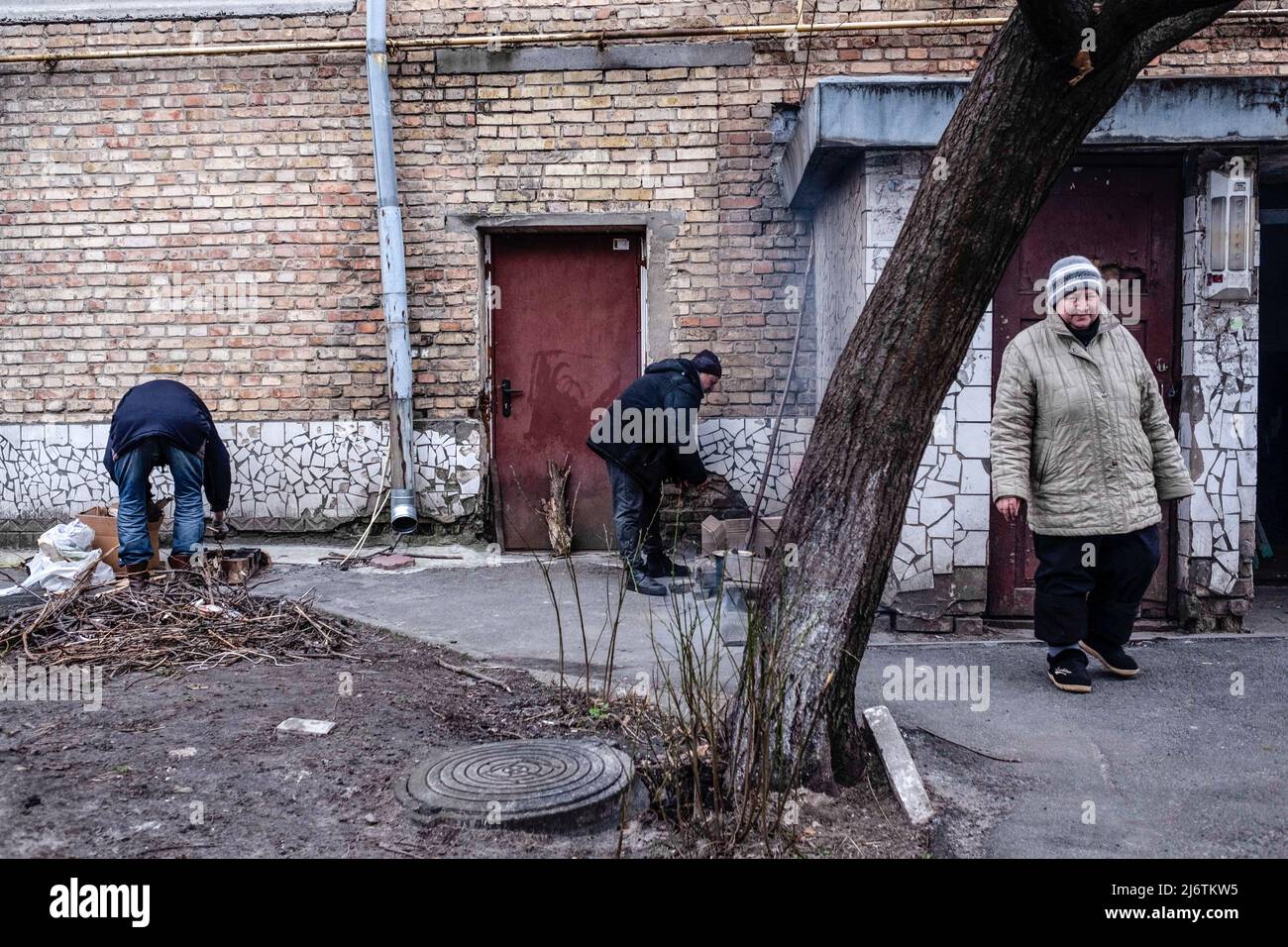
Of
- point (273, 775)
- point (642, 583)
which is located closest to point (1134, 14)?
point (273, 775)

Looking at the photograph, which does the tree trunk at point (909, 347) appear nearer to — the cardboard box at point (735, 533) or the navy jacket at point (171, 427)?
the cardboard box at point (735, 533)

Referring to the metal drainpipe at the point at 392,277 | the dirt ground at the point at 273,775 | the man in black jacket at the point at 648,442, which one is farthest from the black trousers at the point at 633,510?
the dirt ground at the point at 273,775

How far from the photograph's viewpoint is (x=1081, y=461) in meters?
4.50

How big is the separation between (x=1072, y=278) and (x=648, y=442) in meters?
2.95

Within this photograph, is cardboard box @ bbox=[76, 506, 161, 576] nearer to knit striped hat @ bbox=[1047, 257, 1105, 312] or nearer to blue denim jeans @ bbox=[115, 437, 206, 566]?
blue denim jeans @ bbox=[115, 437, 206, 566]

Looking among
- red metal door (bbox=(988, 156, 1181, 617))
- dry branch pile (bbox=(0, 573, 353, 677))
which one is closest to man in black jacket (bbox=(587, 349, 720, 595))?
red metal door (bbox=(988, 156, 1181, 617))

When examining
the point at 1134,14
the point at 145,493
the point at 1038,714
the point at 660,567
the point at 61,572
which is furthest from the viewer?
the point at 660,567

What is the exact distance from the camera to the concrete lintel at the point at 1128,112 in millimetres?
5461

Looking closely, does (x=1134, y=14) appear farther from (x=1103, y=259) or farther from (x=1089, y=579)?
(x=1103, y=259)

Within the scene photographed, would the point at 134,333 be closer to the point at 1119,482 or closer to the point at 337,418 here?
the point at 337,418

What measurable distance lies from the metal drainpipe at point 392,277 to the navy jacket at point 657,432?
1701 mm

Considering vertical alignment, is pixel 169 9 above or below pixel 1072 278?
above

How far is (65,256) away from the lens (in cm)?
782

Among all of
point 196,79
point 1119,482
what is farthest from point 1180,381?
point 196,79
